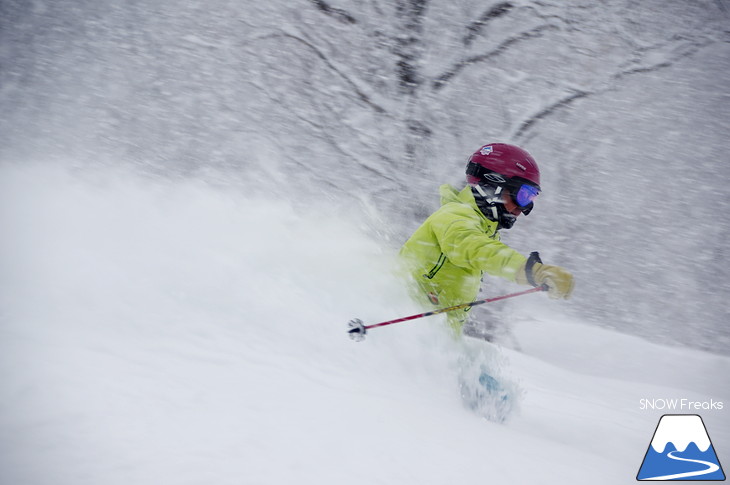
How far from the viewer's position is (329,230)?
13.4 feet

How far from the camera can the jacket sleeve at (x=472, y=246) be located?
2.19 meters

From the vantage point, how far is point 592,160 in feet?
17.7

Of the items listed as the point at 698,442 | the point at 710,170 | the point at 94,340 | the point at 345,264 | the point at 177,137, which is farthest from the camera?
the point at 710,170

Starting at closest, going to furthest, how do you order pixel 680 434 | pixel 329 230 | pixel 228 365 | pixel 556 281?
pixel 228 365 < pixel 556 281 < pixel 680 434 < pixel 329 230

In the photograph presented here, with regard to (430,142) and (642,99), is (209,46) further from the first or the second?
(642,99)

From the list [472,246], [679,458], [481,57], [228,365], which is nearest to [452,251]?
[472,246]

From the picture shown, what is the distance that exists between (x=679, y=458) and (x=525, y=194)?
1.53 meters

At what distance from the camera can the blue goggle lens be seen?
2594 mm

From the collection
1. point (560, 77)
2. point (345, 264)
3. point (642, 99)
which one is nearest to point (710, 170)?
point (642, 99)

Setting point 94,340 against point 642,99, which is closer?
point 94,340

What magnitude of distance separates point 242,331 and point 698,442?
2509 mm

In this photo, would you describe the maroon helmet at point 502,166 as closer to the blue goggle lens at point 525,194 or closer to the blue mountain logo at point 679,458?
the blue goggle lens at point 525,194

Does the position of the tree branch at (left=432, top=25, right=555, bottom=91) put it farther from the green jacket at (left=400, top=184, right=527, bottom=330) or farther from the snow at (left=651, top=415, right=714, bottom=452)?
the snow at (left=651, top=415, right=714, bottom=452)

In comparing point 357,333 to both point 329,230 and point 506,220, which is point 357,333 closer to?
point 506,220
